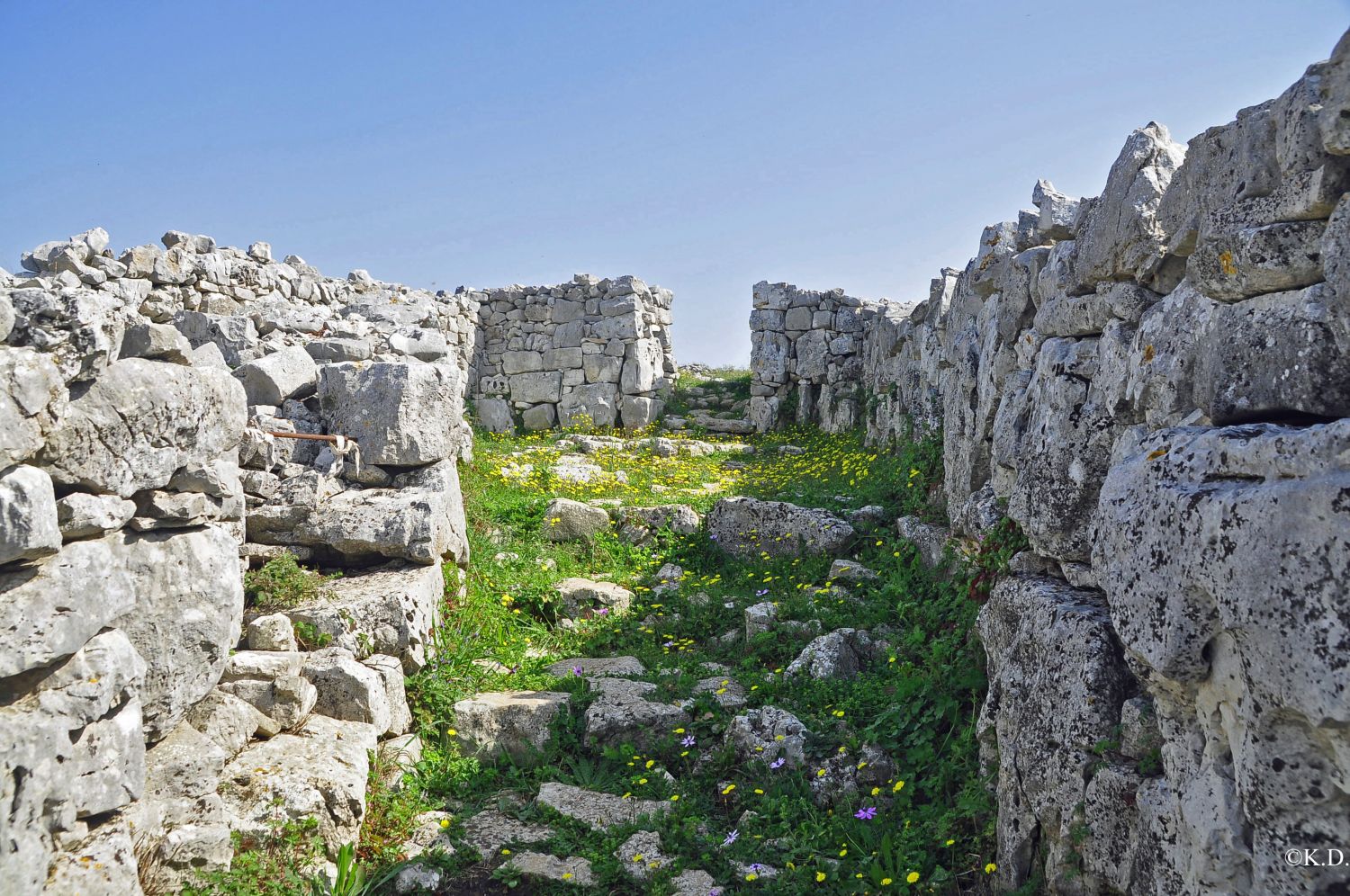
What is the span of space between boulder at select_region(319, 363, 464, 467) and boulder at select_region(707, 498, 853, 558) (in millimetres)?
3731

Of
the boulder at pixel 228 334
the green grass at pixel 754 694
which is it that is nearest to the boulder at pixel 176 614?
the green grass at pixel 754 694

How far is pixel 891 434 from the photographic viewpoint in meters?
13.1

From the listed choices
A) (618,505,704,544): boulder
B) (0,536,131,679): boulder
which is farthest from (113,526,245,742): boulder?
(618,505,704,544): boulder

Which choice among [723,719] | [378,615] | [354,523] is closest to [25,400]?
[378,615]

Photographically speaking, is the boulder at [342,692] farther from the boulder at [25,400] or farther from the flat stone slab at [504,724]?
the boulder at [25,400]

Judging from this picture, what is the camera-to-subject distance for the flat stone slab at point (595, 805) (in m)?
5.48

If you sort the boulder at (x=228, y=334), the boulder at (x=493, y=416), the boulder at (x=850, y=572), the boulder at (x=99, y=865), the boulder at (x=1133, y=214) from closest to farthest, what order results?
the boulder at (x=99, y=865) → the boulder at (x=1133, y=214) → the boulder at (x=228, y=334) → the boulder at (x=850, y=572) → the boulder at (x=493, y=416)

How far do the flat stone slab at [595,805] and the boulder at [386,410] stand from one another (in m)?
3.15

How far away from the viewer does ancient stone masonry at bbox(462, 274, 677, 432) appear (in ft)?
62.0

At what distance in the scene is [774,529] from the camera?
984 cm

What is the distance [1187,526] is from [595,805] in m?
4.06

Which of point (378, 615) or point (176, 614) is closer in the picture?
point (176, 614)

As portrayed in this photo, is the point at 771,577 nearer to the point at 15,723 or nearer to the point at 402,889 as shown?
the point at 402,889

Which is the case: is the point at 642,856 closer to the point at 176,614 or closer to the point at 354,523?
the point at 176,614
